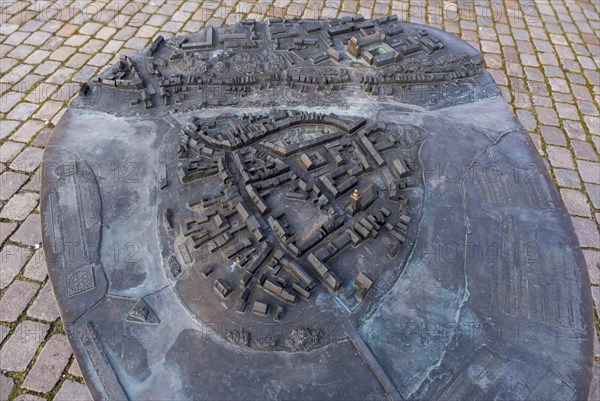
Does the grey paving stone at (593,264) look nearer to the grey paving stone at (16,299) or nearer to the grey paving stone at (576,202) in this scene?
the grey paving stone at (576,202)

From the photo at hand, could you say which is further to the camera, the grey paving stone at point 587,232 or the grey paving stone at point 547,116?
the grey paving stone at point 547,116

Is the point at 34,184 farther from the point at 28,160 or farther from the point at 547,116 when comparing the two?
the point at 547,116

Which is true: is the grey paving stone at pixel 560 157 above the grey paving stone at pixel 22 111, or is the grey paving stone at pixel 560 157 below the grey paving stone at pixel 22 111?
below

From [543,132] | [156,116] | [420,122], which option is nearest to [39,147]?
[156,116]

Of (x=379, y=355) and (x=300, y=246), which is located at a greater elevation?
(x=300, y=246)

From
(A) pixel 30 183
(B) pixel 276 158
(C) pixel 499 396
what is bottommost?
(A) pixel 30 183

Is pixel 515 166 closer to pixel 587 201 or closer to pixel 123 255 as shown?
pixel 587 201

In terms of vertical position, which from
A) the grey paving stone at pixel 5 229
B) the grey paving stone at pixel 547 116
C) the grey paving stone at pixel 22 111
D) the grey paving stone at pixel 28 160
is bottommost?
the grey paving stone at pixel 547 116

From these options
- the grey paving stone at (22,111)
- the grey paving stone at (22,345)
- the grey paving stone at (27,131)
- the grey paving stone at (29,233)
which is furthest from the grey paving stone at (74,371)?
the grey paving stone at (22,111)
